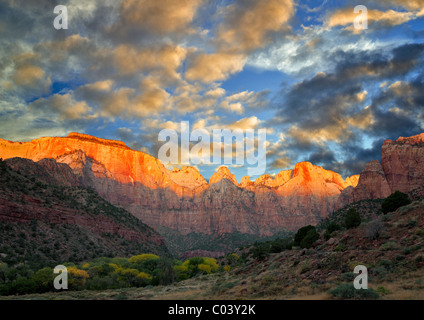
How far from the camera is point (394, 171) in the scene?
108 meters

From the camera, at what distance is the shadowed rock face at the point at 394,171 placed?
10294 centimetres

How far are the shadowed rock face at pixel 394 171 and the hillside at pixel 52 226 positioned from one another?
79.9m

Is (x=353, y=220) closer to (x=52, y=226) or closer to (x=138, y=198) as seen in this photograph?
(x=52, y=226)

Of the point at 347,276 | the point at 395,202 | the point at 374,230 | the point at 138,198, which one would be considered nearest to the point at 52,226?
the point at 347,276

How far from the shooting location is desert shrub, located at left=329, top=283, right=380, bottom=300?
1451 cm

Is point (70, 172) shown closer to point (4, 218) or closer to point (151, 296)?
point (4, 218)

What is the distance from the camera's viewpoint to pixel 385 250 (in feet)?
69.5

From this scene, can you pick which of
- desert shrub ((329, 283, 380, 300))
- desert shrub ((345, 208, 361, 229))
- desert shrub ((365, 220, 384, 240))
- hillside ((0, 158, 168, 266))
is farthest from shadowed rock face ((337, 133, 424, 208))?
desert shrub ((329, 283, 380, 300))

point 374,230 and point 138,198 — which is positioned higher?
point 138,198

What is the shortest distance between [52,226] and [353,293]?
61.1 metres

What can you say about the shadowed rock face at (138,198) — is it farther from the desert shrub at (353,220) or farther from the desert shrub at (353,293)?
the desert shrub at (353,293)
